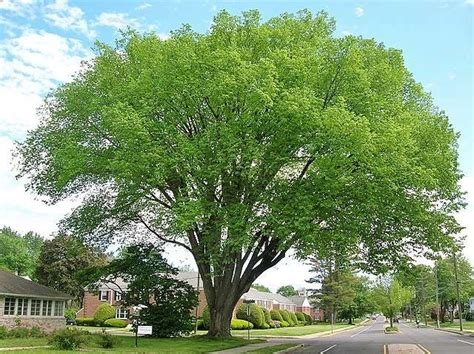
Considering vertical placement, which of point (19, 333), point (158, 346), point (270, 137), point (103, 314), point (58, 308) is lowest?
point (158, 346)

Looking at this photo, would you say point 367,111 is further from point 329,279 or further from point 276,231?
point 329,279

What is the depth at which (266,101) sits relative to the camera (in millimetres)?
21719

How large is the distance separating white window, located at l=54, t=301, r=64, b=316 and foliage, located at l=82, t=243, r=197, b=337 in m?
5.62

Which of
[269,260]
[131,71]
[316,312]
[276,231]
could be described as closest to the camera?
[276,231]

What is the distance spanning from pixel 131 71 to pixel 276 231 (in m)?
11.7

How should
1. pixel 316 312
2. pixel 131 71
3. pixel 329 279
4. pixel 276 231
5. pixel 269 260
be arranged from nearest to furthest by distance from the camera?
pixel 276 231 < pixel 131 71 < pixel 269 260 < pixel 329 279 < pixel 316 312

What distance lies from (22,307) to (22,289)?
1.18 metres

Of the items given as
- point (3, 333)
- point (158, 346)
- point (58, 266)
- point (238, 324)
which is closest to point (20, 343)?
point (3, 333)

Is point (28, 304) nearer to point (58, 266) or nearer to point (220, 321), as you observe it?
point (220, 321)

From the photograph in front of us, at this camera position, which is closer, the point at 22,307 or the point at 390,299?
the point at 22,307

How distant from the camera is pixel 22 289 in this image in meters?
35.1

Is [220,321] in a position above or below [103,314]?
above

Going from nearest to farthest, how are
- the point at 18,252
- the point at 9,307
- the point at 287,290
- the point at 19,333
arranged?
the point at 19,333
the point at 9,307
the point at 18,252
the point at 287,290

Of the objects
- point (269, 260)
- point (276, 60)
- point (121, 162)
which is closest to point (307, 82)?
point (276, 60)
